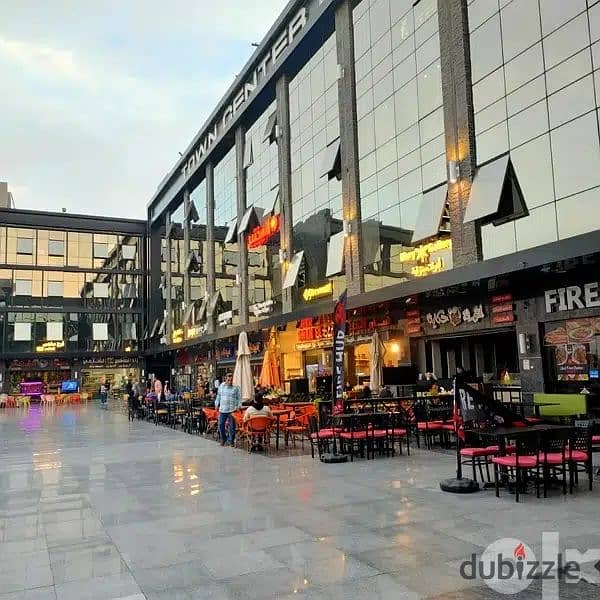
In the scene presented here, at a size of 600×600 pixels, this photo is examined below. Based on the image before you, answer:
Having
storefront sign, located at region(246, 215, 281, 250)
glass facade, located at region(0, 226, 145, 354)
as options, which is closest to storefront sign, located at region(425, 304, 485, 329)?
storefront sign, located at region(246, 215, 281, 250)

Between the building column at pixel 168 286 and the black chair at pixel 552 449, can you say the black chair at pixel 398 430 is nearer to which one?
the black chair at pixel 552 449

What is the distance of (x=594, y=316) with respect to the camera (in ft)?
42.7

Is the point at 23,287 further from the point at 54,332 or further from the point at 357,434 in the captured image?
the point at 357,434

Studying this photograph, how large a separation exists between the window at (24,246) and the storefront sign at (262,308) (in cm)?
2911

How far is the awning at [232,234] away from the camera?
109ft

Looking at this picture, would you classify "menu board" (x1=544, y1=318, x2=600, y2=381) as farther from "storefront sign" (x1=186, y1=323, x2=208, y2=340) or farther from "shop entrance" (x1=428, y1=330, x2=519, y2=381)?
"storefront sign" (x1=186, y1=323, x2=208, y2=340)

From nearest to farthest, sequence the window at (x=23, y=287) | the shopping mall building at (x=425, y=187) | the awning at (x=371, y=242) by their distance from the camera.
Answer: the shopping mall building at (x=425, y=187) → the awning at (x=371, y=242) → the window at (x=23, y=287)

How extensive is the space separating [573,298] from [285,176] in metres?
16.1

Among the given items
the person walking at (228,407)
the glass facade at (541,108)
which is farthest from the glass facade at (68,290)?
the glass facade at (541,108)

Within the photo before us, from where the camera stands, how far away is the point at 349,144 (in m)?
21.4

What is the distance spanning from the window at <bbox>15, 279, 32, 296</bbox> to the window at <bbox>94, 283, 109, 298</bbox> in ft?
18.0

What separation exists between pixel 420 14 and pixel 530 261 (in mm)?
9834

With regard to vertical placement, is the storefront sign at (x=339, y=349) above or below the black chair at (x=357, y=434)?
above

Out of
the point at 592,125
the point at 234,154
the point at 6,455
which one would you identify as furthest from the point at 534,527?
the point at 234,154
